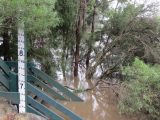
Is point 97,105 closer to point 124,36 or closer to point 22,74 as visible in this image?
point 124,36

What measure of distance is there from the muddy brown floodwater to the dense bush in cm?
60

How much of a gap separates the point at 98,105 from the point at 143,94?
1437 mm

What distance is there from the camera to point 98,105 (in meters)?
6.04

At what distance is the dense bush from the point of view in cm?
479

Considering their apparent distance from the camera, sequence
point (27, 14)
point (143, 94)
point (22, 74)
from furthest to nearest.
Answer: point (143, 94) < point (22, 74) < point (27, 14)

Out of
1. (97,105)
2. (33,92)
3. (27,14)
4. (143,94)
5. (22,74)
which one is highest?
(27,14)

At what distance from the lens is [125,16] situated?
22.1 ft

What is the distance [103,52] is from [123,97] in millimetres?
2156

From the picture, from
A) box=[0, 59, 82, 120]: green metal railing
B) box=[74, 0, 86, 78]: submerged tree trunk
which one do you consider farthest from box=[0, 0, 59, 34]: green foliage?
box=[74, 0, 86, 78]: submerged tree trunk

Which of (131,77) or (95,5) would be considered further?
(95,5)

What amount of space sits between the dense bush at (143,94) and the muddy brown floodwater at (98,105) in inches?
23.7

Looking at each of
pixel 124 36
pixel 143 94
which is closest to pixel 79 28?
pixel 124 36

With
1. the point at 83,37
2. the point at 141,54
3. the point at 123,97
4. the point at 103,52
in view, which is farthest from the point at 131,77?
the point at 83,37

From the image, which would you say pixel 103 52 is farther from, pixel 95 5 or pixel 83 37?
pixel 95 5
